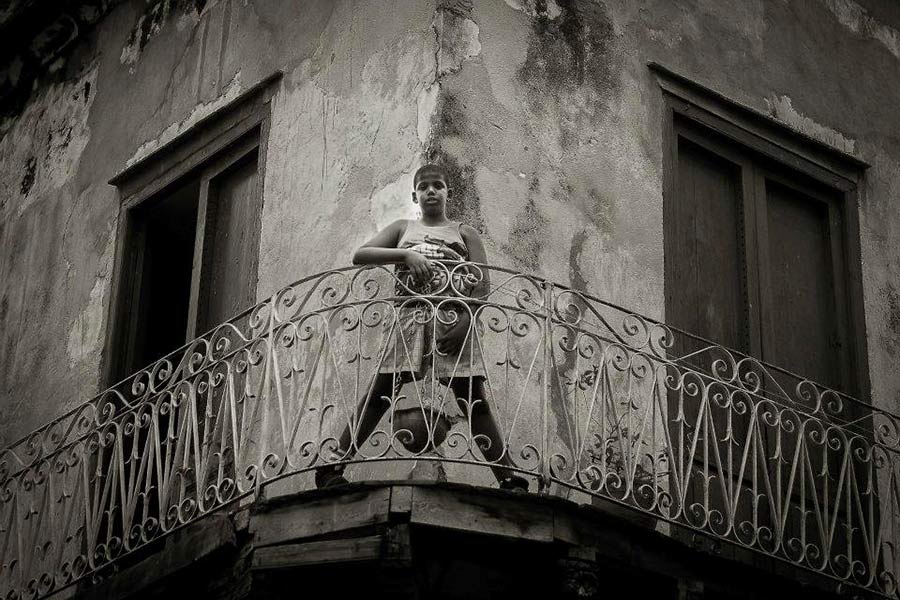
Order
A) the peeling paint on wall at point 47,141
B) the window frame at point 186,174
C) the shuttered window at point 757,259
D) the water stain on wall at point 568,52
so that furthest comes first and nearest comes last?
the peeling paint on wall at point 47,141, the window frame at point 186,174, the shuttered window at point 757,259, the water stain on wall at point 568,52

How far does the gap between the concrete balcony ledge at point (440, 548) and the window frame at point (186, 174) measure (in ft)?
9.37

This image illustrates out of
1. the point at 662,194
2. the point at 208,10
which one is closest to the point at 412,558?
the point at 662,194

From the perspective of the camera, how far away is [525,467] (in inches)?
388

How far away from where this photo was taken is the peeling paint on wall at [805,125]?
12.3 m

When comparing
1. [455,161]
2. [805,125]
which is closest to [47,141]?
[455,161]

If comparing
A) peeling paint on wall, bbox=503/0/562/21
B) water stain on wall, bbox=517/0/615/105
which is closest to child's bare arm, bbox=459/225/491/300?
water stain on wall, bbox=517/0/615/105

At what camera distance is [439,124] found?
1067 cm

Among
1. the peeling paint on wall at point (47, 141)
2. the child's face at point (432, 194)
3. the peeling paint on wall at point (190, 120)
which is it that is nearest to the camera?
the child's face at point (432, 194)

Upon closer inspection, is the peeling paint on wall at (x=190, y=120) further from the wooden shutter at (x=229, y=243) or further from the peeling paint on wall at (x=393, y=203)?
the peeling paint on wall at (x=393, y=203)

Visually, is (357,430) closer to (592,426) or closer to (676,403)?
(592,426)

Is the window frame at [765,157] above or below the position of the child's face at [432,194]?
above

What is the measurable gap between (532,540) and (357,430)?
3.22ft

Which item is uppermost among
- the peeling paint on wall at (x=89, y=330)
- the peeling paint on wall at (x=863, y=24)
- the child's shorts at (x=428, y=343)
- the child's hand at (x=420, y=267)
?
the peeling paint on wall at (x=863, y=24)

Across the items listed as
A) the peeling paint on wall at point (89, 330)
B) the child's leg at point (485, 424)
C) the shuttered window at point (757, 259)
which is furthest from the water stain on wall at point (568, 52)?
the peeling paint on wall at point (89, 330)
